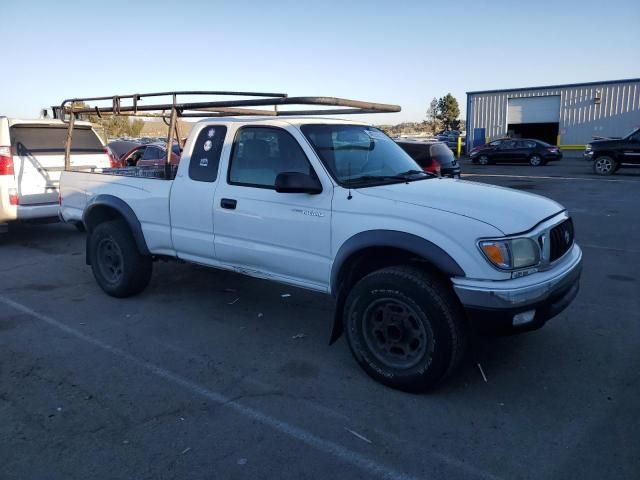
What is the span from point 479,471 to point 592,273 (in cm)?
444

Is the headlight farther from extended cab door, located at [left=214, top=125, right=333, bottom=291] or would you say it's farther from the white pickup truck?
extended cab door, located at [left=214, top=125, right=333, bottom=291]

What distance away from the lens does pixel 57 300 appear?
575cm

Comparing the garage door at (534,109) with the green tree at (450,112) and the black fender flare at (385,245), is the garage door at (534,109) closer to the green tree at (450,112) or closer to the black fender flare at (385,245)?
the black fender flare at (385,245)

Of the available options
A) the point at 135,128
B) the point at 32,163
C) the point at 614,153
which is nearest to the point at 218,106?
the point at 32,163

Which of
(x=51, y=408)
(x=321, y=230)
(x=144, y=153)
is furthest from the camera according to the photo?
(x=144, y=153)

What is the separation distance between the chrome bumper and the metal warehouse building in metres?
32.1

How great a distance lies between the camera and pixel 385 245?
11.7 ft

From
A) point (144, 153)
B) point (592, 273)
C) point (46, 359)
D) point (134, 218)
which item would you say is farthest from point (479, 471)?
point (144, 153)

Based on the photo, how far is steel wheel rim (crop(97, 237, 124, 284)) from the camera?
5672 millimetres

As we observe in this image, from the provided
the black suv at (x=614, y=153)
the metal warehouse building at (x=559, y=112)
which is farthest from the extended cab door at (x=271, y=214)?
the metal warehouse building at (x=559, y=112)

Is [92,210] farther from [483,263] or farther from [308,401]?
[483,263]

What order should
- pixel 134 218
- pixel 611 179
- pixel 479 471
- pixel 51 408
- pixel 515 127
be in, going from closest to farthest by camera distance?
pixel 479 471 < pixel 51 408 < pixel 134 218 < pixel 611 179 < pixel 515 127

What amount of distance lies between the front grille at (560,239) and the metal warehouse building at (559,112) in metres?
31.3

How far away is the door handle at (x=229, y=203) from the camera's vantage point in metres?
4.50
